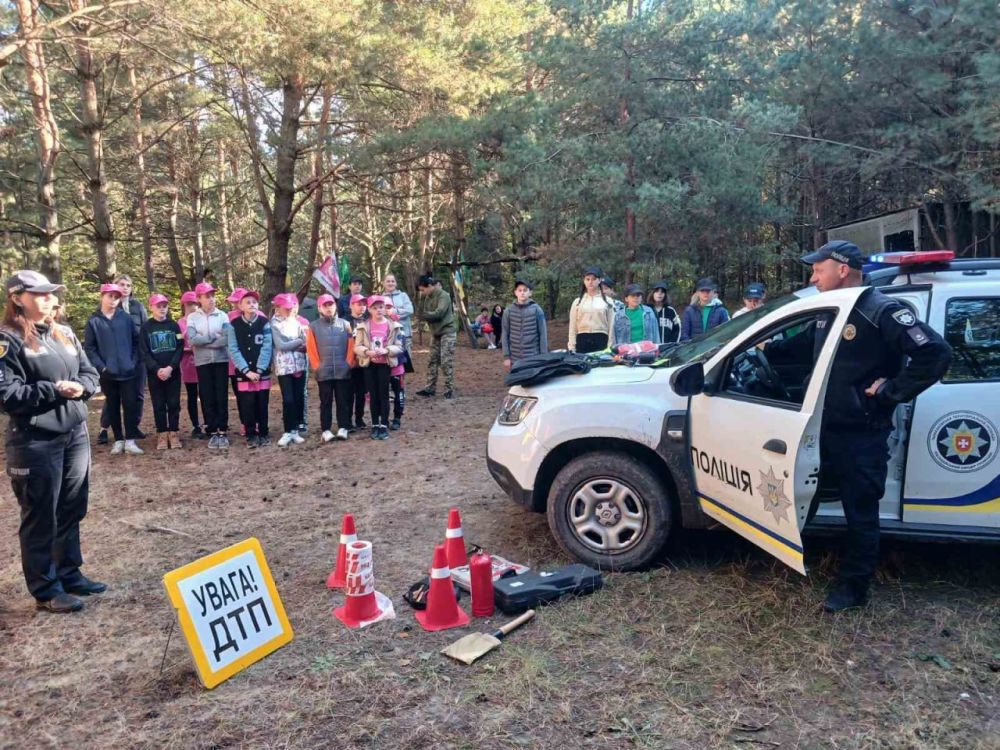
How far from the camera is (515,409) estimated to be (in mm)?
5039

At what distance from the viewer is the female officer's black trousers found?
13.4 feet

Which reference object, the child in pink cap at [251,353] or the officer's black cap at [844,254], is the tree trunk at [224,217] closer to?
the child in pink cap at [251,353]

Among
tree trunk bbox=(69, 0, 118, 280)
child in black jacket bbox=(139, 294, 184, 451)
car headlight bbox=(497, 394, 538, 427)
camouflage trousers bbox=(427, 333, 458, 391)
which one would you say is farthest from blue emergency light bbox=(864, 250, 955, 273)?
tree trunk bbox=(69, 0, 118, 280)

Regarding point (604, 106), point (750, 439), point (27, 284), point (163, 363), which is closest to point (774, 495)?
point (750, 439)

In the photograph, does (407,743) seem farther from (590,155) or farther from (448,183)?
(448,183)

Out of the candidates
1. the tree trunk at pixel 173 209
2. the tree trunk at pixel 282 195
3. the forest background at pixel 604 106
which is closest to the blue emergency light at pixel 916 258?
the forest background at pixel 604 106

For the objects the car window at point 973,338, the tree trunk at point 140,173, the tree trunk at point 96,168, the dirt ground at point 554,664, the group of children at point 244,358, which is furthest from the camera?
the tree trunk at point 140,173

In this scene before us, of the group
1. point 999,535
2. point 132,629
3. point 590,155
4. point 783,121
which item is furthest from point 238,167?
point 999,535

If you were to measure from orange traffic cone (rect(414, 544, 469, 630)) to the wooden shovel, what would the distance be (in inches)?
6.8

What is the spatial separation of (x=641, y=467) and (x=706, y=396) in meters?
0.61

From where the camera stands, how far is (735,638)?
382cm

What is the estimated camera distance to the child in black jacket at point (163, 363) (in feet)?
27.8

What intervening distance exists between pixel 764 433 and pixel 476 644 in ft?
6.17

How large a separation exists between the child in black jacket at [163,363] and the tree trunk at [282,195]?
6532 millimetres
